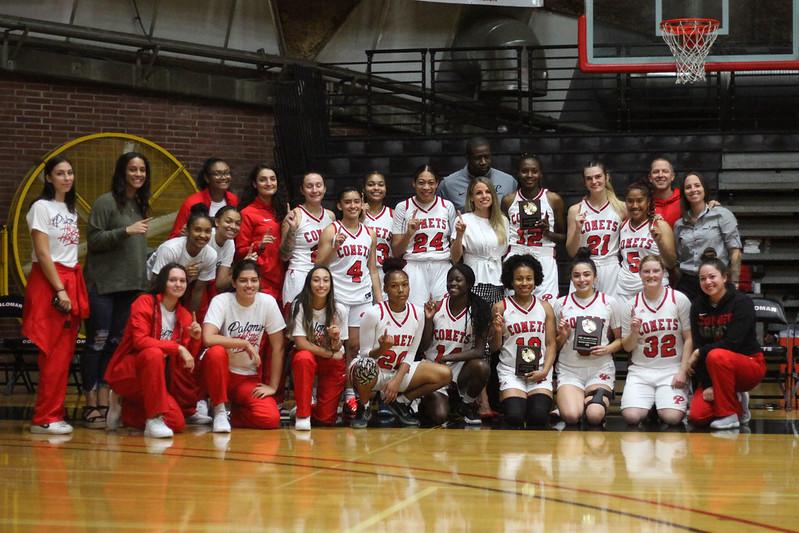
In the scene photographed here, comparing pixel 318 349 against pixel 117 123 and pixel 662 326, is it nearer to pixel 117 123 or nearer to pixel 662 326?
pixel 662 326

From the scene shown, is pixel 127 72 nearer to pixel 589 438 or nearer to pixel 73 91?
pixel 73 91

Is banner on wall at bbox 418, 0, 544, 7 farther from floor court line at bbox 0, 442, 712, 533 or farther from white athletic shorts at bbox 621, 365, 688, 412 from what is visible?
floor court line at bbox 0, 442, 712, 533

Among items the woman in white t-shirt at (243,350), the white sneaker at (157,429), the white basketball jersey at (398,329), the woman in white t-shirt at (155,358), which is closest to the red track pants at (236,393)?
the woman in white t-shirt at (243,350)

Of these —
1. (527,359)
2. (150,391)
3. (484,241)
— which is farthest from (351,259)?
(150,391)

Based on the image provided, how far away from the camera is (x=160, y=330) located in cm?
662

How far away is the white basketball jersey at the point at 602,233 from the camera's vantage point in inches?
294

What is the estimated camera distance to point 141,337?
6492mm

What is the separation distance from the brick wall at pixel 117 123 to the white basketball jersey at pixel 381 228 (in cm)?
456

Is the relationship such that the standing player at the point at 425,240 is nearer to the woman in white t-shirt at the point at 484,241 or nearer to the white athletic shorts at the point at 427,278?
the white athletic shorts at the point at 427,278

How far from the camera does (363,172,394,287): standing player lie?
7621mm

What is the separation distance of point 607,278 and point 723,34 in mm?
3507

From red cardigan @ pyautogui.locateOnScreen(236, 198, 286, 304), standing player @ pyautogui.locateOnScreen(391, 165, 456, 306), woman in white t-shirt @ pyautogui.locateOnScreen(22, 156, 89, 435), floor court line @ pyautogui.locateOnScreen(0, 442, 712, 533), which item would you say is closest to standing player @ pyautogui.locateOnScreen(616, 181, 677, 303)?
standing player @ pyautogui.locateOnScreen(391, 165, 456, 306)

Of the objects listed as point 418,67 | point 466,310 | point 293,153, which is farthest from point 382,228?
point 418,67

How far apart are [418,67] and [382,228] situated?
6938mm
